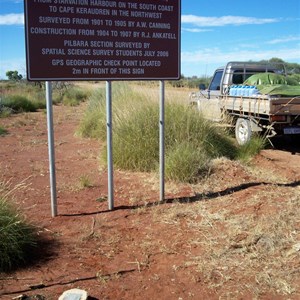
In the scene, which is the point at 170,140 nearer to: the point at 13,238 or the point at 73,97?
the point at 13,238

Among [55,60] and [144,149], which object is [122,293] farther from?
[144,149]

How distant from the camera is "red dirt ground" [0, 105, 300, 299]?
342cm

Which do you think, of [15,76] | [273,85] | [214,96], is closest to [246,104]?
[273,85]

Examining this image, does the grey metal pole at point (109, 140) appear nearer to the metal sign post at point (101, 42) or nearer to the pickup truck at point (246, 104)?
the metal sign post at point (101, 42)

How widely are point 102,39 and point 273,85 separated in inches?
211

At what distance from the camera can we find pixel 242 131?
384 inches

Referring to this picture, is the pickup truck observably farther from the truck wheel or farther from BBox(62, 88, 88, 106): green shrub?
BBox(62, 88, 88, 106): green shrub

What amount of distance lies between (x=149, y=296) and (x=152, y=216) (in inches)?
70.8

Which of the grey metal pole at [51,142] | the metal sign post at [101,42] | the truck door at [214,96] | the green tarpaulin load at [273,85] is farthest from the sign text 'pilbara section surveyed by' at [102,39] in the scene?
the truck door at [214,96]

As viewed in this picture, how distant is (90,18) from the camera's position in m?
4.83

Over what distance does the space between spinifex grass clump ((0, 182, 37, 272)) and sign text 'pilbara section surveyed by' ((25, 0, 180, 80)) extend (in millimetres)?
1533

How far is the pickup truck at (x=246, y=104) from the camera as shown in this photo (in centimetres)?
830

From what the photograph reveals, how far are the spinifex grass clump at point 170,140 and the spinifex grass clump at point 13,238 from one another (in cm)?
286

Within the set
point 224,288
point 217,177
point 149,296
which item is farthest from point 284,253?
point 217,177
